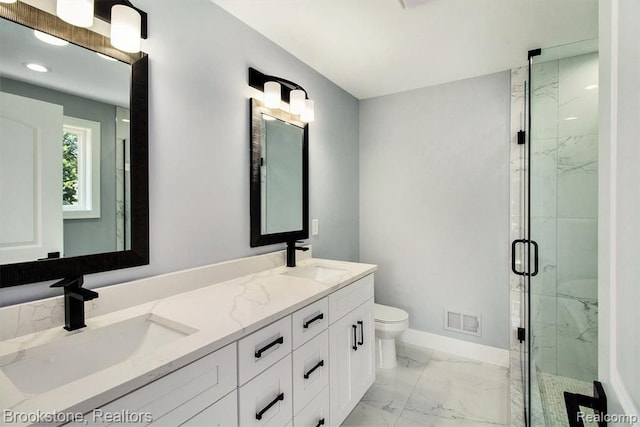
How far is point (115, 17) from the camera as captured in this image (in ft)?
3.66

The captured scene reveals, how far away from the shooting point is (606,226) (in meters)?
0.56

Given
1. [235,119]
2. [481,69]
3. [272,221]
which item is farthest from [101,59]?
[481,69]

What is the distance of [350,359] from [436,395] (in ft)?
2.70

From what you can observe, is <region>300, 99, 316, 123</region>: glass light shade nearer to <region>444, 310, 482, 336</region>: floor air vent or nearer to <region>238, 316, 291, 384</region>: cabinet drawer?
<region>238, 316, 291, 384</region>: cabinet drawer

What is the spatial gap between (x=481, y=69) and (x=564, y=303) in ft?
5.96

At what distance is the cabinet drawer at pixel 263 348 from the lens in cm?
99

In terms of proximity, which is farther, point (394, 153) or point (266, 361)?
point (394, 153)

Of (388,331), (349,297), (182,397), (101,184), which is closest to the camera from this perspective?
(182,397)

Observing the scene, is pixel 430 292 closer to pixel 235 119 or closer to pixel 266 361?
pixel 266 361

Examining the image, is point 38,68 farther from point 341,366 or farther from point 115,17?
point 341,366

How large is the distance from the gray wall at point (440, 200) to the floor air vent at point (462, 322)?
50 millimetres

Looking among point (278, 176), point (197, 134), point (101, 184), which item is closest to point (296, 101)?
point (278, 176)

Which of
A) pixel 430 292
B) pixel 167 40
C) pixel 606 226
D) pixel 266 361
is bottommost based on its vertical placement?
pixel 430 292

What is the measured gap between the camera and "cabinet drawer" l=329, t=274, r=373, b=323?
4.99ft
